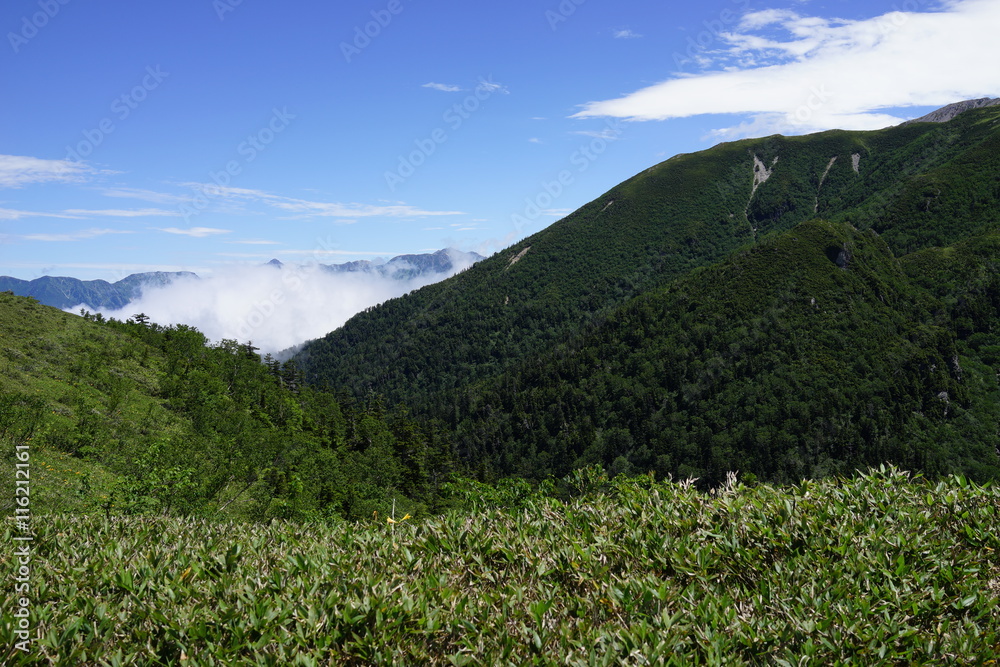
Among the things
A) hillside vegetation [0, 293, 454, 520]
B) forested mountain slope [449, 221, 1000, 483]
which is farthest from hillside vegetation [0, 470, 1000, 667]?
forested mountain slope [449, 221, 1000, 483]

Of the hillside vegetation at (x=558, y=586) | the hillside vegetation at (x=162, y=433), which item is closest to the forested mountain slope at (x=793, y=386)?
the hillside vegetation at (x=162, y=433)

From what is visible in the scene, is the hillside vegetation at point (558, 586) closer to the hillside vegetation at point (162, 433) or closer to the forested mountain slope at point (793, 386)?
the hillside vegetation at point (162, 433)

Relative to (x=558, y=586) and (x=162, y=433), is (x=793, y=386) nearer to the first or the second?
(x=162, y=433)

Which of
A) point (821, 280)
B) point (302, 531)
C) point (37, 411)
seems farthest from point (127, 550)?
point (821, 280)

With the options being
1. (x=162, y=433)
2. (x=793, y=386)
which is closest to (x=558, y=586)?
(x=162, y=433)

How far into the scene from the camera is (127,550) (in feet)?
24.8

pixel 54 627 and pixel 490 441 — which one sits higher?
pixel 54 627

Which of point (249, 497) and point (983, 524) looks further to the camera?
point (249, 497)

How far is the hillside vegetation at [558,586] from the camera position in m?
5.25

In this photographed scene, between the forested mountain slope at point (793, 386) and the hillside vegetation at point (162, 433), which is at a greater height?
the hillside vegetation at point (162, 433)

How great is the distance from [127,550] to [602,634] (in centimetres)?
651

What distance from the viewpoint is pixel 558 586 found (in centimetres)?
657

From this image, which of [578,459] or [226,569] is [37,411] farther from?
[578,459]

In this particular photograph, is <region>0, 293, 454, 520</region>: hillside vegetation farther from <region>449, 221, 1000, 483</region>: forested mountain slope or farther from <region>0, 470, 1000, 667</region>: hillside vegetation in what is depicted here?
<region>449, 221, 1000, 483</region>: forested mountain slope
